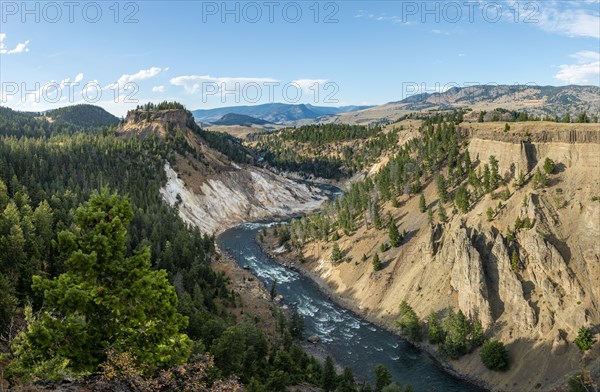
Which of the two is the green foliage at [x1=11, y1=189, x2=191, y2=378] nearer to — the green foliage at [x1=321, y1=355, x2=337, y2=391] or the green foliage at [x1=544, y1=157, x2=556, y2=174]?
the green foliage at [x1=321, y1=355, x2=337, y2=391]

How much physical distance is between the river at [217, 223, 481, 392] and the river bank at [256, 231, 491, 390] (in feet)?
2.35

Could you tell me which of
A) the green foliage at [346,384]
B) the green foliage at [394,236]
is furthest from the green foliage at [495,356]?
the green foliage at [394,236]

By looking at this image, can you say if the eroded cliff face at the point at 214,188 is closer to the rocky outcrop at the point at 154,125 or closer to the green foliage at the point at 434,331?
the rocky outcrop at the point at 154,125

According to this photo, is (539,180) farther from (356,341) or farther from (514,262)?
(356,341)

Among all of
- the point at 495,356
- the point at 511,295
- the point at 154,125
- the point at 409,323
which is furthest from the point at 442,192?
the point at 154,125

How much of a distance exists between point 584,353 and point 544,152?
3873cm

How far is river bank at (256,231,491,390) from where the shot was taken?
59709 millimetres

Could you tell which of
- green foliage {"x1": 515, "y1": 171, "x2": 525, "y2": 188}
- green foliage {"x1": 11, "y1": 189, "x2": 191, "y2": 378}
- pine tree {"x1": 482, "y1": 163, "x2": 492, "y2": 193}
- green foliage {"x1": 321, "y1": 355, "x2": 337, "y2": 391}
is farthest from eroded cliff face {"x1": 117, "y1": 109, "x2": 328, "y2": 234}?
green foliage {"x1": 11, "y1": 189, "x2": 191, "y2": 378}

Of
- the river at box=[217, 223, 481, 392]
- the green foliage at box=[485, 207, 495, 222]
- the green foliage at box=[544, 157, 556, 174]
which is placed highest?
the green foliage at box=[544, 157, 556, 174]

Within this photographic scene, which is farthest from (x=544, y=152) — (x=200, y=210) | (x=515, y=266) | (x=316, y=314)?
(x=200, y=210)

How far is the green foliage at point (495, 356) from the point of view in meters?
56.8

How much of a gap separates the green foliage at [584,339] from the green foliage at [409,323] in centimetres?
2115

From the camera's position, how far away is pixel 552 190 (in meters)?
70.7

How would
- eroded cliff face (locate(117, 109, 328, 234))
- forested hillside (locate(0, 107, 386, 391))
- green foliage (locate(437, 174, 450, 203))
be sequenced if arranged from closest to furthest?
forested hillside (locate(0, 107, 386, 391))
green foliage (locate(437, 174, 450, 203))
eroded cliff face (locate(117, 109, 328, 234))
